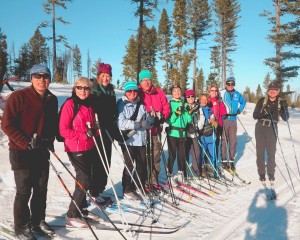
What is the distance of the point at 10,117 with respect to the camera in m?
3.24

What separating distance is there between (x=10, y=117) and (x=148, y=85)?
2.85 m

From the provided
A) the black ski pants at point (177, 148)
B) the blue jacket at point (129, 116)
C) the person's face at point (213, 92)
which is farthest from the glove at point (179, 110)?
the person's face at point (213, 92)

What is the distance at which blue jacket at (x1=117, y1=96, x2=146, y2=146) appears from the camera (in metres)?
4.95

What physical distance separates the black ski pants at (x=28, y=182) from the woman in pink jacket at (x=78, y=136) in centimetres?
41

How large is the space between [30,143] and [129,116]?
211 centimetres

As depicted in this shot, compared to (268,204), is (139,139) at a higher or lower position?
higher

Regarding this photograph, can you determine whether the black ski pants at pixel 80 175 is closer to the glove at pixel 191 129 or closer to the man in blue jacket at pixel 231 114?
the glove at pixel 191 129

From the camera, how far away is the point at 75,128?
3.97 m

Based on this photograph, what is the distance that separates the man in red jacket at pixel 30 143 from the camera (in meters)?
3.28

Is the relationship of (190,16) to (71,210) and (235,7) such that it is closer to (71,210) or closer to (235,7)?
(235,7)

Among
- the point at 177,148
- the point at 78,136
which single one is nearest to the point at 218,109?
the point at 177,148

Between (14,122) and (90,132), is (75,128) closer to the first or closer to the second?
(90,132)

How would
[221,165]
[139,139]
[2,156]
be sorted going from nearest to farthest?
1. [139,139]
2. [2,156]
3. [221,165]

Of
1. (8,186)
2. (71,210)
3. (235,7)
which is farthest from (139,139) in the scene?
(235,7)
